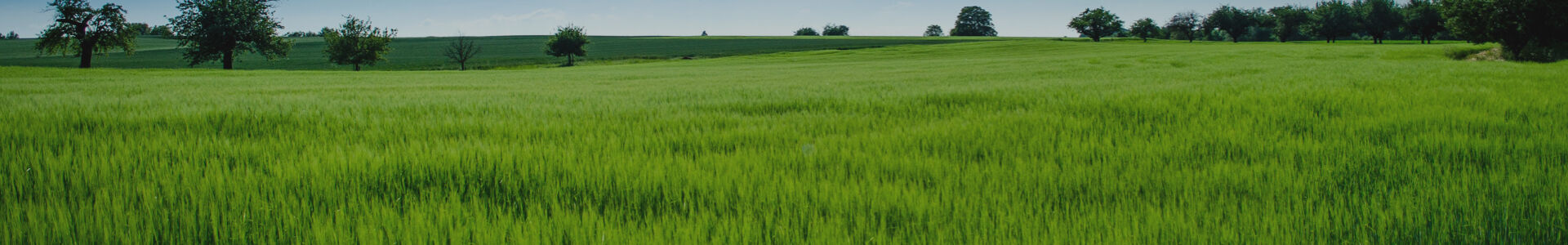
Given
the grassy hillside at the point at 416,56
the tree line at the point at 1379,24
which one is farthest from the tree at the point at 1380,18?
the grassy hillside at the point at 416,56

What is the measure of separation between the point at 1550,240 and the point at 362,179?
12.2ft

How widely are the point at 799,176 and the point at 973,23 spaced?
523ft

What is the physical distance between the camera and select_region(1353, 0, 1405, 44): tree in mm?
76812

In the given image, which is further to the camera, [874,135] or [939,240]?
[874,135]

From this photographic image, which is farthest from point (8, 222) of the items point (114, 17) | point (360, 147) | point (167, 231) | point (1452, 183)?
point (114, 17)

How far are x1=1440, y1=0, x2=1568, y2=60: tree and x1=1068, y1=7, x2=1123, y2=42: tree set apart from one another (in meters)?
73.2

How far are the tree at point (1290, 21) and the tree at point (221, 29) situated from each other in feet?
380

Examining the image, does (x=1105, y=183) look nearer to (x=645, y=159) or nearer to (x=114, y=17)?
(x=645, y=159)

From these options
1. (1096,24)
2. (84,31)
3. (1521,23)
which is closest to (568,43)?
(84,31)

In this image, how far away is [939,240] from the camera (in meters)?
1.65

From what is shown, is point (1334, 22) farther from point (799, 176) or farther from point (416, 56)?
point (416, 56)

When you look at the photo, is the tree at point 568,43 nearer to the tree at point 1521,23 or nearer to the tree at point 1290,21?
the tree at point 1521,23

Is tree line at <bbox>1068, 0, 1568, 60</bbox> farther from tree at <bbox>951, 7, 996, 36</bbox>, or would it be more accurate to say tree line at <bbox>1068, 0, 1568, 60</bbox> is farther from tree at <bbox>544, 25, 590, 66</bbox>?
tree at <bbox>544, 25, 590, 66</bbox>

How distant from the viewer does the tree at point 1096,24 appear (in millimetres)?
96438
